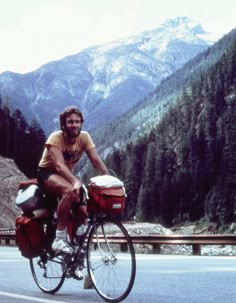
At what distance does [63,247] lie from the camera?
23.5 ft

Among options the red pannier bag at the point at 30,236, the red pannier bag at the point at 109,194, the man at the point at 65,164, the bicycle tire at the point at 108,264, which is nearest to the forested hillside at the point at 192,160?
the red pannier bag at the point at 30,236

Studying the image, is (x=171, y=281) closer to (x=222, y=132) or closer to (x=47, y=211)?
(x=47, y=211)

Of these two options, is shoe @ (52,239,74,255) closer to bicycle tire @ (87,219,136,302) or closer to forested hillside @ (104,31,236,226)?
bicycle tire @ (87,219,136,302)

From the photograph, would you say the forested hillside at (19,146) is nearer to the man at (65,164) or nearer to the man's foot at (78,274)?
the man at (65,164)

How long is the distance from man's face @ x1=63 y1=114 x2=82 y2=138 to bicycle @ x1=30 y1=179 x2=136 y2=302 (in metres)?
0.56

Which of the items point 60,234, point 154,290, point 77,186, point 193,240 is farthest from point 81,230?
point 193,240

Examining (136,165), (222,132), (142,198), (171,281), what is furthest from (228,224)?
(171,281)

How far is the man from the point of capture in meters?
7.01

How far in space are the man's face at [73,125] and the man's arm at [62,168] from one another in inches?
7.8

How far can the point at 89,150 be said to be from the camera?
7.24 m

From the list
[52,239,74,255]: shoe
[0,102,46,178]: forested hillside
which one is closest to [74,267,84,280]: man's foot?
[52,239,74,255]: shoe

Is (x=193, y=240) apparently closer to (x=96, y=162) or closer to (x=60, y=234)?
(x=96, y=162)

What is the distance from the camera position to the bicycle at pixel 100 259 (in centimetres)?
644

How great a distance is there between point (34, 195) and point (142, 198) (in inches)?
4865
